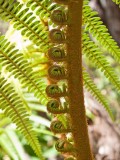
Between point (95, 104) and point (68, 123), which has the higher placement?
point (68, 123)

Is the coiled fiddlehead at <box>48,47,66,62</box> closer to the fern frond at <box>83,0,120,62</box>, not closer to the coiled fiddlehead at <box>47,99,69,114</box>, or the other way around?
the coiled fiddlehead at <box>47,99,69,114</box>

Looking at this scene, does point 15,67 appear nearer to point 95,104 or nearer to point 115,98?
point 95,104

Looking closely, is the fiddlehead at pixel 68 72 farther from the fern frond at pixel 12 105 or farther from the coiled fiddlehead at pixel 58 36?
the fern frond at pixel 12 105

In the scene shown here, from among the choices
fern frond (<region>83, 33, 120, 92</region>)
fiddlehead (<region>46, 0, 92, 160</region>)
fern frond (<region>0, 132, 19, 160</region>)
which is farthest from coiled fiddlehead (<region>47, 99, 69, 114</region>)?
fern frond (<region>0, 132, 19, 160</region>)

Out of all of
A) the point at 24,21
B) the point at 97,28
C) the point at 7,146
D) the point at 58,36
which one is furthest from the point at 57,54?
the point at 7,146

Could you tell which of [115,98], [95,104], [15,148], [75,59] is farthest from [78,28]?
[115,98]

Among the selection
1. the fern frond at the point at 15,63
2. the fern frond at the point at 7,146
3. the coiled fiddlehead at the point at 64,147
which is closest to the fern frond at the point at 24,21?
the fern frond at the point at 15,63
